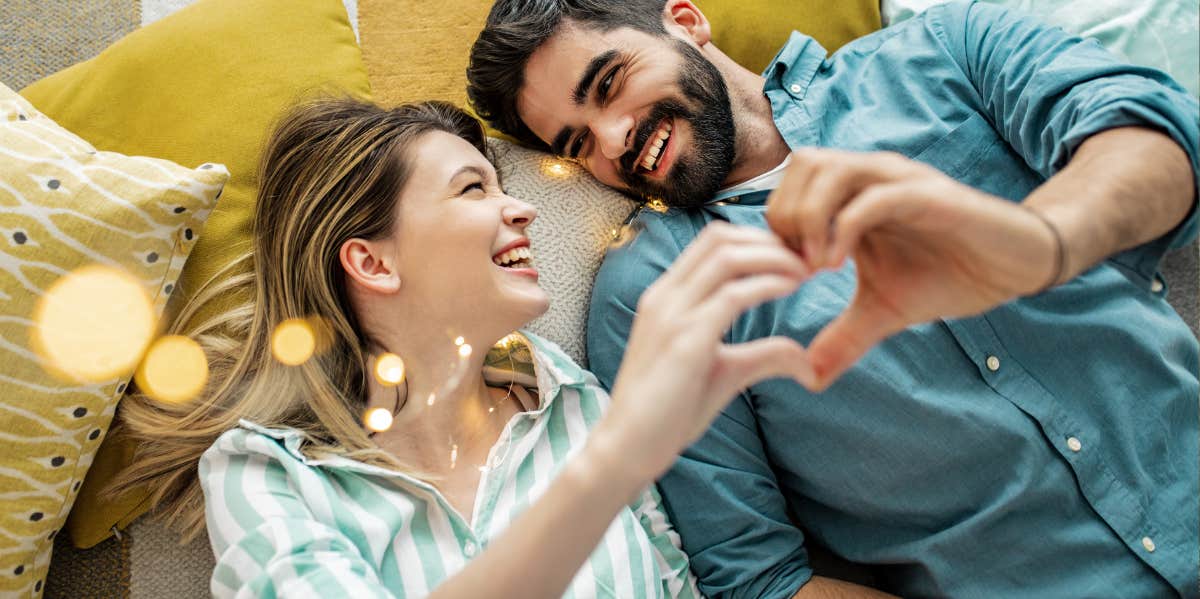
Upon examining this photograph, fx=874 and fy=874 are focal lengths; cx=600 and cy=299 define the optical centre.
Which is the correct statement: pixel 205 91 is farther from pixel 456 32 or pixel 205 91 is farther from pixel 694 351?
pixel 694 351

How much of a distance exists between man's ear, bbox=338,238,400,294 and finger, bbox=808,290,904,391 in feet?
2.43

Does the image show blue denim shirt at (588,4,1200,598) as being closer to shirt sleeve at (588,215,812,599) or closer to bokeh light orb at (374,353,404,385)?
shirt sleeve at (588,215,812,599)

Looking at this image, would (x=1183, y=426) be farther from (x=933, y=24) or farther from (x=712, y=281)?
(x=712, y=281)

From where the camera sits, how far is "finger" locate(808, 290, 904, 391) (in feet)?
2.59

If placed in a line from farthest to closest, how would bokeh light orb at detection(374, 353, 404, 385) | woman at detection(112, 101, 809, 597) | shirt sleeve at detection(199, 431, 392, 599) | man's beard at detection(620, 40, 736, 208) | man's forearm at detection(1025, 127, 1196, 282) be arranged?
1. man's beard at detection(620, 40, 736, 208)
2. bokeh light orb at detection(374, 353, 404, 385)
3. woman at detection(112, 101, 809, 597)
4. shirt sleeve at detection(199, 431, 392, 599)
5. man's forearm at detection(1025, 127, 1196, 282)

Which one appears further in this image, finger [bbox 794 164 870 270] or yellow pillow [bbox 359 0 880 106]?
yellow pillow [bbox 359 0 880 106]

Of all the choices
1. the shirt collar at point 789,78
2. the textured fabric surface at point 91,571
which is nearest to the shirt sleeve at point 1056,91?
the shirt collar at point 789,78

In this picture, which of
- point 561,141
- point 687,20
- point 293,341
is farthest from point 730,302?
point 687,20

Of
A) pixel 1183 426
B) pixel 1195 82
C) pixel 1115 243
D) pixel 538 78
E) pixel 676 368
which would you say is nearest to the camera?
pixel 676 368

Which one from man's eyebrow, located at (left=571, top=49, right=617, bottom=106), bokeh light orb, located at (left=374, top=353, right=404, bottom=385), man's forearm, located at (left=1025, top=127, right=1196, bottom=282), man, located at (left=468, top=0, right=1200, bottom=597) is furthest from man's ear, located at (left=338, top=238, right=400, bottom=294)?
man's forearm, located at (left=1025, top=127, right=1196, bottom=282)

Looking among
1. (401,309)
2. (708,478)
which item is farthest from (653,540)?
(401,309)

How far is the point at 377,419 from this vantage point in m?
1.32

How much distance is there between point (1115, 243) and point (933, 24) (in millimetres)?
756

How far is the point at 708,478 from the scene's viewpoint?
52.4 inches
